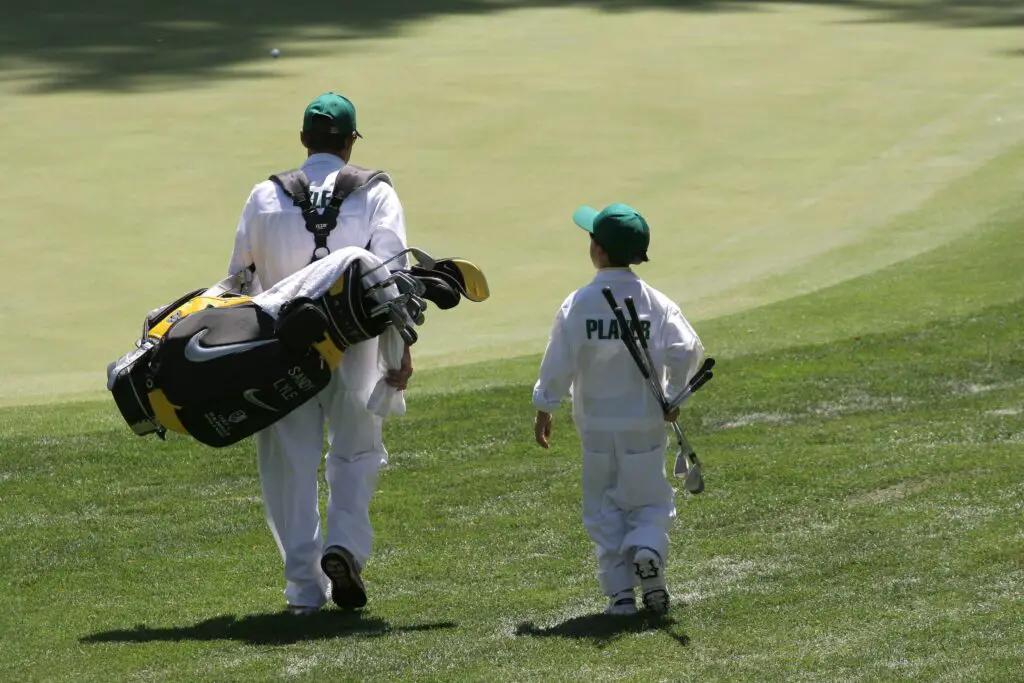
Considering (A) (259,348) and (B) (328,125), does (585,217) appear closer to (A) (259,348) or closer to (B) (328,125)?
(B) (328,125)

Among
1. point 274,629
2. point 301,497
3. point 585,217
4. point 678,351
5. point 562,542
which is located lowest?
point 562,542

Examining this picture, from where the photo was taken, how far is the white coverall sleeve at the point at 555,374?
237 inches

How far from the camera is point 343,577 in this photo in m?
6.23

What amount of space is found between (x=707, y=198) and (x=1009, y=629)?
1093 cm

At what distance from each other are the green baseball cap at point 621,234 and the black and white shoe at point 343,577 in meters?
1.38

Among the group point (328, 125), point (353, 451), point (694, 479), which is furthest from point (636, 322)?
point (328, 125)

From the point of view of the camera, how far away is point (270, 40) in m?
23.0

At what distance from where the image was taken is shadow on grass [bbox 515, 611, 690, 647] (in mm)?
5684

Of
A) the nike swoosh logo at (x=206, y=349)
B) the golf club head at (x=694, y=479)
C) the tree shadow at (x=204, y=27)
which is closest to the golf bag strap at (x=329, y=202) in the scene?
the nike swoosh logo at (x=206, y=349)

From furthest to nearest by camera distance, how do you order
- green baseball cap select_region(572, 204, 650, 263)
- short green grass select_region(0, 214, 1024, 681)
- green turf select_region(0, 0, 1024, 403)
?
green turf select_region(0, 0, 1024, 403) < green baseball cap select_region(572, 204, 650, 263) < short green grass select_region(0, 214, 1024, 681)

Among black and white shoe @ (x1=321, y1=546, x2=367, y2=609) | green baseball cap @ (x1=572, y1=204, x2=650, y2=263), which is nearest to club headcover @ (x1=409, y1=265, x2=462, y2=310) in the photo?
green baseball cap @ (x1=572, y1=204, x2=650, y2=263)

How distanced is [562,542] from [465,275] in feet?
4.84

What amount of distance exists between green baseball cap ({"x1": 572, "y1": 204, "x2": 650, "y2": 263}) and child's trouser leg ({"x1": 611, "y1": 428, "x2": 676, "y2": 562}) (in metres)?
0.61

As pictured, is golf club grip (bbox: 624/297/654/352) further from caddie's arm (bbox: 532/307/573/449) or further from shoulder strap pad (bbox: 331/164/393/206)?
shoulder strap pad (bbox: 331/164/393/206)
